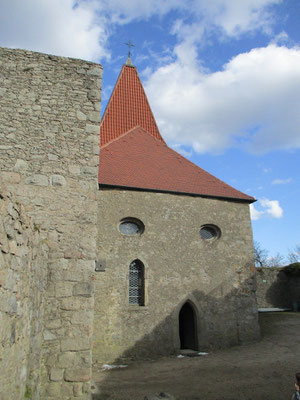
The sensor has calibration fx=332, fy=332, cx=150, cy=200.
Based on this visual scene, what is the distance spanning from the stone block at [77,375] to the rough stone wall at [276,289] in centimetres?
1389

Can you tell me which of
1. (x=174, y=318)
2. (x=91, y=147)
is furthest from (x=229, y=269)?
(x=91, y=147)

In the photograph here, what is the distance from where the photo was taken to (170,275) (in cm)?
1064

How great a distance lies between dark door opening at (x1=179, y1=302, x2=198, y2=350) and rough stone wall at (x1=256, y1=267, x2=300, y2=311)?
711cm

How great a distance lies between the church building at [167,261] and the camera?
995 cm

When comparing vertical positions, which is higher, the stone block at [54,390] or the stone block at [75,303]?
the stone block at [75,303]

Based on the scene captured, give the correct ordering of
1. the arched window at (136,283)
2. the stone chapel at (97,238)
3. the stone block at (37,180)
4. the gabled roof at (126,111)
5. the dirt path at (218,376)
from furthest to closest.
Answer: the gabled roof at (126,111) < the arched window at (136,283) < the dirt path at (218,376) < the stone block at (37,180) < the stone chapel at (97,238)

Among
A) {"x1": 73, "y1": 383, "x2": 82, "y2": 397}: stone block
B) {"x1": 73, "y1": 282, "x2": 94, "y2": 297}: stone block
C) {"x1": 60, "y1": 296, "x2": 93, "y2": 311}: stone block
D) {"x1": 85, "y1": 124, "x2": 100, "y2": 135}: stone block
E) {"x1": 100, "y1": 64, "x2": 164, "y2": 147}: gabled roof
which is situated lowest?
{"x1": 73, "y1": 383, "x2": 82, "y2": 397}: stone block

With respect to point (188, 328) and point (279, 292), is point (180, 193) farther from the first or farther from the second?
point (279, 292)

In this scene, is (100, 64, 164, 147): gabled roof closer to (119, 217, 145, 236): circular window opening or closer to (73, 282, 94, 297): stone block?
(119, 217, 145, 236): circular window opening

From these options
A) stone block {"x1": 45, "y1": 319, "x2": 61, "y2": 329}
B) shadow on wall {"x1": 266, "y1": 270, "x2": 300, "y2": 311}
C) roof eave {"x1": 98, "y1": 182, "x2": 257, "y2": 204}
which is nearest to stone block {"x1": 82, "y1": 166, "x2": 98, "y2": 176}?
stone block {"x1": 45, "y1": 319, "x2": 61, "y2": 329}

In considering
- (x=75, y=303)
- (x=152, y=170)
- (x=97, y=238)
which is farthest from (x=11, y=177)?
(x=152, y=170)

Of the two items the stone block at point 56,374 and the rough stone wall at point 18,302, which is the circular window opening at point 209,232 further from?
the rough stone wall at point 18,302

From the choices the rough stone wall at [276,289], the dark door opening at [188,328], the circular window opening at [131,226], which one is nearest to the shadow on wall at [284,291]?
the rough stone wall at [276,289]

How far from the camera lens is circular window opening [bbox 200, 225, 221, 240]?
38.4 feet
